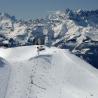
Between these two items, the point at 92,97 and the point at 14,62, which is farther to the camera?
the point at 14,62

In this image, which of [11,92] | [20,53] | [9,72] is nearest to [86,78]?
[9,72]

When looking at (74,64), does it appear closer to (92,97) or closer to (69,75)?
(69,75)

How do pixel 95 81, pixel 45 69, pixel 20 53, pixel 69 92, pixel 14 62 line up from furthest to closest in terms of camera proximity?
1. pixel 20 53
2. pixel 14 62
3. pixel 45 69
4. pixel 95 81
5. pixel 69 92

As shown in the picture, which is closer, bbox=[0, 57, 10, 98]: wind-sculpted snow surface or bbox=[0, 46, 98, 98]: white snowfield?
bbox=[0, 57, 10, 98]: wind-sculpted snow surface

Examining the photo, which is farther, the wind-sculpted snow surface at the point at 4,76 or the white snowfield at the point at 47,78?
the white snowfield at the point at 47,78

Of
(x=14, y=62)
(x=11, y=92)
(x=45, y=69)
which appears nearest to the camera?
(x=11, y=92)

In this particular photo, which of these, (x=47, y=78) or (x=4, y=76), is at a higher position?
(x=4, y=76)

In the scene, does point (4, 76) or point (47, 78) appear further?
point (47, 78)
